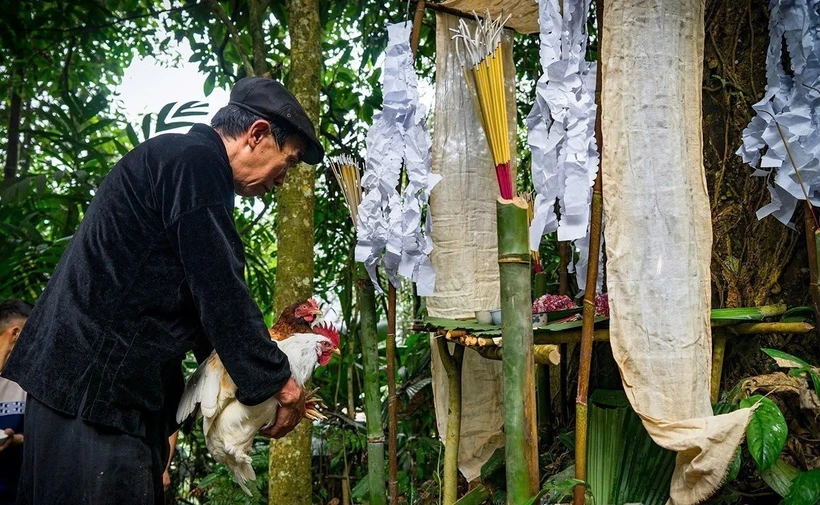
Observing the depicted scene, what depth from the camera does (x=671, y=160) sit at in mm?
2094

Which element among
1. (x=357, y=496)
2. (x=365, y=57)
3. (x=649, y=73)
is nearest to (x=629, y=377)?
(x=649, y=73)

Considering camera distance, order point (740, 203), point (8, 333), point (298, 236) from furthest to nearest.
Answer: point (298, 236) < point (8, 333) < point (740, 203)

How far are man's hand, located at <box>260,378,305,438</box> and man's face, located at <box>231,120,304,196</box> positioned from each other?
55 centimetres

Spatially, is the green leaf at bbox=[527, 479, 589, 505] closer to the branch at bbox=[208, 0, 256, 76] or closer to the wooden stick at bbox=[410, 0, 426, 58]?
the wooden stick at bbox=[410, 0, 426, 58]

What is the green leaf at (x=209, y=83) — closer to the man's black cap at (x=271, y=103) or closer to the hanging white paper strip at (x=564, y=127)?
the man's black cap at (x=271, y=103)

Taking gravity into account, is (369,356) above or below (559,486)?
above

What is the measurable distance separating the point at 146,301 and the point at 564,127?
50.4 inches

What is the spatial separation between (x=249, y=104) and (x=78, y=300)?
67cm

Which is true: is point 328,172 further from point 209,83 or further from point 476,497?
point 476,497

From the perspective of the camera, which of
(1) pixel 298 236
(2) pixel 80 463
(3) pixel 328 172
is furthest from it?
(3) pixel 328 172

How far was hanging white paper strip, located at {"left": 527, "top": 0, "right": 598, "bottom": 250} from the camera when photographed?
2096mm

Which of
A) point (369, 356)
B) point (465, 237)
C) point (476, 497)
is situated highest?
point (465, 237)

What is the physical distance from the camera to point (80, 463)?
1.70m

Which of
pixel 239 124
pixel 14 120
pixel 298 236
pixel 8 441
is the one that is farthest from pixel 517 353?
pixel 14 120
